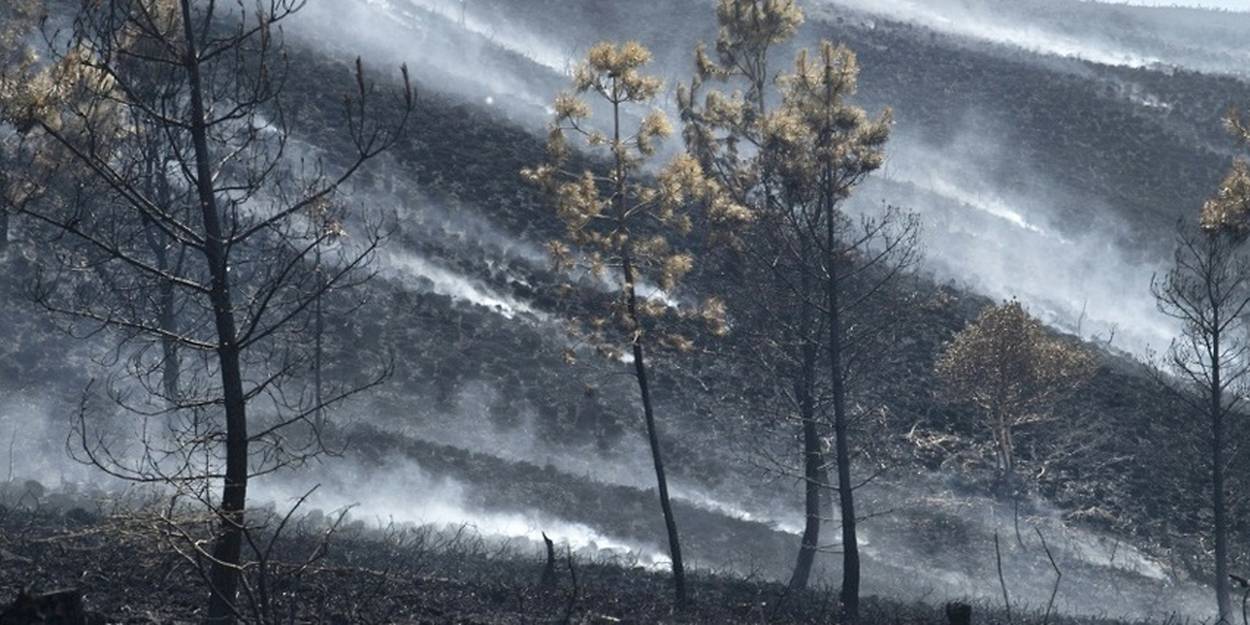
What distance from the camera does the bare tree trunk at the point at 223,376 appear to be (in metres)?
9.14

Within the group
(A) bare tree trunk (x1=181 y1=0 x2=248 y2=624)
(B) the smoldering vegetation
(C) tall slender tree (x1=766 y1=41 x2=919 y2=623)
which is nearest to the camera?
(A) bare tree trunk (x1=181 y1=0 x2=248 y2=624)

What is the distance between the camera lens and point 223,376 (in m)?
9.44

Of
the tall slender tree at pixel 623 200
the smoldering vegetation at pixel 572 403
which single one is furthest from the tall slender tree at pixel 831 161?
the smoldering vegetation at pixel 572 403

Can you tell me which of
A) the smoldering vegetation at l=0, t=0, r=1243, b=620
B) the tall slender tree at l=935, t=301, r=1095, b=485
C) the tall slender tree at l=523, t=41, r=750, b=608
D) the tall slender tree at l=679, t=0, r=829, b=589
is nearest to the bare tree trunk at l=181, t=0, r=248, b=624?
the smoldering vegetation at l=0, t=0, r=1243, b=620

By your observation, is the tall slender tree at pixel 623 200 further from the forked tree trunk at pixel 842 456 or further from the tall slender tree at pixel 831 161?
the forked tree trunk at pixel 842 456

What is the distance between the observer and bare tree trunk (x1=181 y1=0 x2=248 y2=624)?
9141mm

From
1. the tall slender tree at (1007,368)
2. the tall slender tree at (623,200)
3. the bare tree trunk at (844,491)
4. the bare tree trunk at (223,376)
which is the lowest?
the bare tree trunk at (223,376)

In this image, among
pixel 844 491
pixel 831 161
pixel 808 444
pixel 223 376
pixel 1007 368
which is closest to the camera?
pixel 223 376

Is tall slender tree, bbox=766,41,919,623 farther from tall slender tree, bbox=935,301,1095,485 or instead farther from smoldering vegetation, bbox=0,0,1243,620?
tall slender tree, bbox=935,301,1095,485

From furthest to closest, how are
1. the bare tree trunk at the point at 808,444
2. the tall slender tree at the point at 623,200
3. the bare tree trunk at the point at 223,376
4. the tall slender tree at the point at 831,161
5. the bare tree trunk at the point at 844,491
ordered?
1. the bare tree trunk at the point at 808,444
2. the tall slender tree at the point at 831,161
3. the tall slender tree at the point at 623,200
4. the bare tree trunk at the point at 844,491
5. the bare tree trunk at the point at 223,376

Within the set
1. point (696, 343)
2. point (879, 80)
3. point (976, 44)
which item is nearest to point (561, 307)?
point (696, 343)

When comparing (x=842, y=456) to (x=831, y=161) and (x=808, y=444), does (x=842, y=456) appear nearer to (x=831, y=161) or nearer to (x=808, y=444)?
(x=808, y=444)

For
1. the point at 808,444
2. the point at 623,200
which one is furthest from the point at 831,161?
the point at 808,444

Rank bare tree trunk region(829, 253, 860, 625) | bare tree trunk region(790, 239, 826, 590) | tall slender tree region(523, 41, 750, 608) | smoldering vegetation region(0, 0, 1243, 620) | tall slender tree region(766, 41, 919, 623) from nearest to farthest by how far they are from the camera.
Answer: bare tree trunk region(829, 253, 860, 625)
tall slender tree region(523, 41, 750, 608)
tall slender tree region(766, 41, 919, 623)
bare tree trunk region(790, 239, 826, 590)
smoldering vegetation region(0, 0, 1243, 620)
